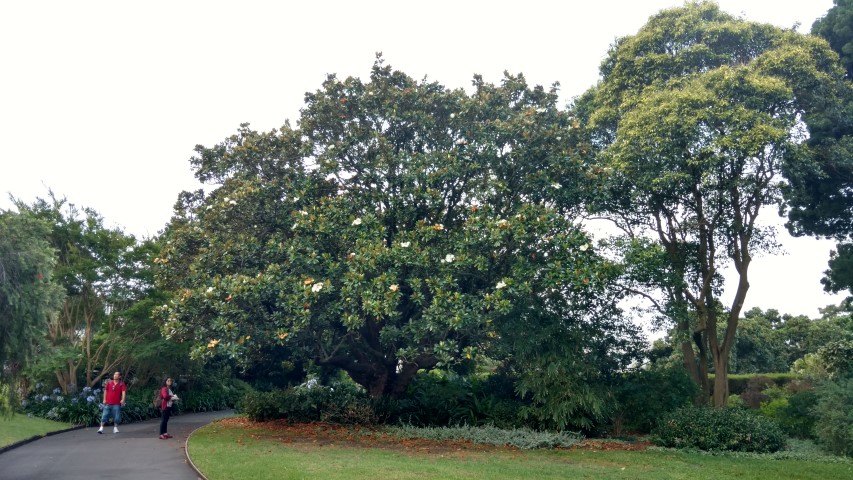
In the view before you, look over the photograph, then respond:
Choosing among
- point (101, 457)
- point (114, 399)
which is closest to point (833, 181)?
point (101, 457)

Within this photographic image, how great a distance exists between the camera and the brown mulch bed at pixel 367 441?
15.4 meters

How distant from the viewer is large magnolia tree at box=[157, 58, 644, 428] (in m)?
15.3

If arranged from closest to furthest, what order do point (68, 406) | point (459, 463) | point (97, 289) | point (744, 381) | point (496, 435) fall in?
point (459, 463)
point (496, 435)
point (68, 406)
point (97, 289)
point (744, 381)

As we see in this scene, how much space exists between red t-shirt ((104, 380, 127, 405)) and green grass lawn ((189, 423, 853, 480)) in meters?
3.93

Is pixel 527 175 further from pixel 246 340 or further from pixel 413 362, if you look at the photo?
pixel 246 340

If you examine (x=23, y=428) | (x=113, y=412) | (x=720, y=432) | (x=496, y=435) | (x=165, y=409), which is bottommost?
(x=23, y=428)

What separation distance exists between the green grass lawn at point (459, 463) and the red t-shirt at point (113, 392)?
3.93m

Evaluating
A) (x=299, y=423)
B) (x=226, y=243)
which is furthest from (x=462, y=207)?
(x=299, y=423)

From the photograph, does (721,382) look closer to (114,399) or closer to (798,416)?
(798,416)

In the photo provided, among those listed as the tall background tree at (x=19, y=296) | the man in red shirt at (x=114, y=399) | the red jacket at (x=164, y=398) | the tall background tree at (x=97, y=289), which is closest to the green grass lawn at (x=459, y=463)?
the red jacket at (x=164, y=398)

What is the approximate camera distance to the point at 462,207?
57.4 feet

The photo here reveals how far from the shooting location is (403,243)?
15.1 metres

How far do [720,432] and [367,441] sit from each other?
8.53m

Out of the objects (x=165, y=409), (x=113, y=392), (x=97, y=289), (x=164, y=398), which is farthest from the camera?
(x=97, y=289)
